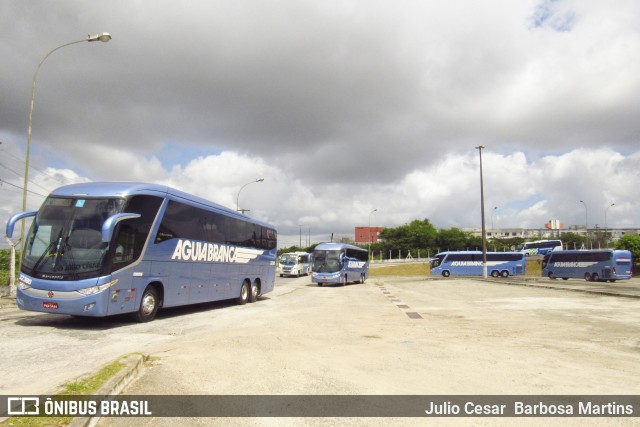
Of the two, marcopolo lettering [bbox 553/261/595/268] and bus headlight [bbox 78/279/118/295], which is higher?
bus headlight [bbox 78/279/118/295]

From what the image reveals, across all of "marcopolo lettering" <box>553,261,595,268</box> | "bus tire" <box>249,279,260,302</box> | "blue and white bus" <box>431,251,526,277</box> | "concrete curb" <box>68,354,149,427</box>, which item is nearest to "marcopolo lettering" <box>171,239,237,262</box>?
"bus tire" <box>249,279,260,302</box>

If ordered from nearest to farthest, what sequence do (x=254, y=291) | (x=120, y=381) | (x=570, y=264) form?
(x=120, y=381) → (x=254, y=291) → (x=570, y=264)

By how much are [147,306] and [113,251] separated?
2.10m

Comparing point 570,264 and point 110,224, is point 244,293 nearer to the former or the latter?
point 110,224

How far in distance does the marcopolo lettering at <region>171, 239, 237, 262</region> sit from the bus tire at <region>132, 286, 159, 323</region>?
1.13 metres

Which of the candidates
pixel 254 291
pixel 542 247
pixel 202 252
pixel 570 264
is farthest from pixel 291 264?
pixel 542 247

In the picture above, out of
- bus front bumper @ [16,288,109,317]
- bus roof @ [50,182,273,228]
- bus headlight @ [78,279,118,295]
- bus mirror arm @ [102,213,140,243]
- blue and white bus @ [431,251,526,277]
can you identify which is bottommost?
blue and white bus @ [431,251,526,277]

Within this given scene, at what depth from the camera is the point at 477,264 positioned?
168ft

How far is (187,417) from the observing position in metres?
4.30

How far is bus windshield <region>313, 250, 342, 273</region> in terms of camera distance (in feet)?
108

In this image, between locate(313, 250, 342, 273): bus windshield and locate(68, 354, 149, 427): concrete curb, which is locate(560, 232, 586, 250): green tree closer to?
locate(313, 250, 342, 273): bus windshield

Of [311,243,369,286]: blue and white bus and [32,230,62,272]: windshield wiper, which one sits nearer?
[32,230,62,272]: windshield wiper

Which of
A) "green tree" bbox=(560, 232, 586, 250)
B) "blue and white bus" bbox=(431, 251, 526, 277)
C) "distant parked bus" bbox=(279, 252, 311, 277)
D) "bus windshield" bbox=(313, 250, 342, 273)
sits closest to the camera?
"bus windshield" bbox=(313, 250, 342, 273)

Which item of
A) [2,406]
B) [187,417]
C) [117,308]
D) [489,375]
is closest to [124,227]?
[117,308]
